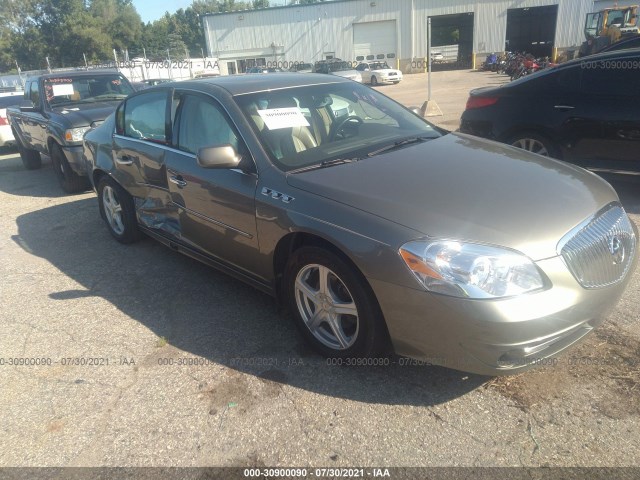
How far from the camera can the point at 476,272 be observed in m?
2.30

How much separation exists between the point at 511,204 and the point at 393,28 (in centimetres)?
4270

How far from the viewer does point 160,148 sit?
4.09 meters

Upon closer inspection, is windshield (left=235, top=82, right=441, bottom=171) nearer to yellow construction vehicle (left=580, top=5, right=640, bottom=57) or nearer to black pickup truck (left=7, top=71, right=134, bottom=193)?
black pickup truck (left=7, top=71, right=134, bottom=193)

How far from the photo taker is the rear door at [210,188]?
3.26 metres

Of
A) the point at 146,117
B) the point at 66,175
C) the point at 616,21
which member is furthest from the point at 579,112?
the point at 616,21

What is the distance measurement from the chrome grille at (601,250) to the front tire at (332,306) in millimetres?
994

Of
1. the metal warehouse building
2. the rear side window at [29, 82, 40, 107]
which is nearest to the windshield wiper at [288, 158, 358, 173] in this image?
the rear side window at [29, 82, 40, 107]

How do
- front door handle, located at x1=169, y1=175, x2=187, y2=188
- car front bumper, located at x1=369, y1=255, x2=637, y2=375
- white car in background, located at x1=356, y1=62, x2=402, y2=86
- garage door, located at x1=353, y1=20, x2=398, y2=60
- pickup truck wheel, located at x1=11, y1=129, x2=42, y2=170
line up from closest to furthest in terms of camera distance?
1. car front bumper, located at x1=369, y1=255, x2=637, y2=375
2. front door handle, located at x1=169, y1=175, x2=187, y2=188
3. pickup truck wheel, located at x1=11, y1=129, x2=42, y2=170
4. white car in background, located at x1=356, y1=62, x2=402, y2=86
5. garage door, located at x1=353, y1=20, x2=398, y2=60

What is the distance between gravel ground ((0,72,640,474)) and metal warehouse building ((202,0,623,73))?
136 feet

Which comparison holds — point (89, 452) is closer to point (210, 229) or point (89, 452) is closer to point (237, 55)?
point (210, 229)

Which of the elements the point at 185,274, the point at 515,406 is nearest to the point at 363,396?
the point at 515,406

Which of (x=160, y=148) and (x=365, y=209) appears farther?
(x=160, y=148)

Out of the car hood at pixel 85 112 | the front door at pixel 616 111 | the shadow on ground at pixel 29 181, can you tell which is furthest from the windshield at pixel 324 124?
the shadow on ground at pixel 29 181

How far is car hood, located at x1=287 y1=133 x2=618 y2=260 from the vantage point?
241 cm
